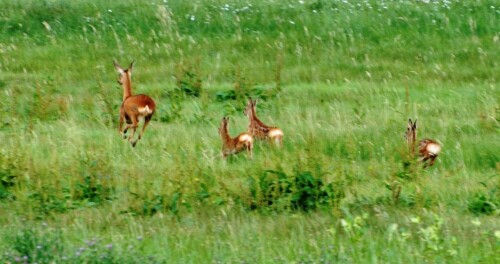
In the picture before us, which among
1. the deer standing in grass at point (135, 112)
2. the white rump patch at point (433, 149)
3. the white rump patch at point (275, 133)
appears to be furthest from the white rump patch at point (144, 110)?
the white rump patch at point (433, 149)

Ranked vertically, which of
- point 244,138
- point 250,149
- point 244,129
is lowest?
point 244,129

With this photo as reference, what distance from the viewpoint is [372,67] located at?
53.1 ft

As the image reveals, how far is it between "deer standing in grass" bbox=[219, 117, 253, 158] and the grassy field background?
120 mm

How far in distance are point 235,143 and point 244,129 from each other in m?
1.78

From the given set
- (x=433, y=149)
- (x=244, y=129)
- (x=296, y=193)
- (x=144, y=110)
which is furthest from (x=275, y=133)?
(x=296, y=193)

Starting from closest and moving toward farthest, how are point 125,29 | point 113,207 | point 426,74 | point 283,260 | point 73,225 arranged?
point 283,260 < point 73,225 < point 113,207 < point 426,74 < point 125,29

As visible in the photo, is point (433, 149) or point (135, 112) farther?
point (135, 112)

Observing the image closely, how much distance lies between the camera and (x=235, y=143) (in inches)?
409

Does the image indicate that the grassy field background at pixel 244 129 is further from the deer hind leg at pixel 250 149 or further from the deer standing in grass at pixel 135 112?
the deer standing in grass at pixel 135 112

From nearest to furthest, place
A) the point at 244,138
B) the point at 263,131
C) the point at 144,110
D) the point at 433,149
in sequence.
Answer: the point at 433,149 → the point at 244,138 → the point at 263,131 → the point at 144,110

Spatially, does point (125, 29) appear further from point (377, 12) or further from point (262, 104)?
point (262, 104)

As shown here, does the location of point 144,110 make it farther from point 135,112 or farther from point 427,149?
point 427,149

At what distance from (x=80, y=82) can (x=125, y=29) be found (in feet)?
10.1

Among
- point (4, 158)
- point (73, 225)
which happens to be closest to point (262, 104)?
point (4, 158)
